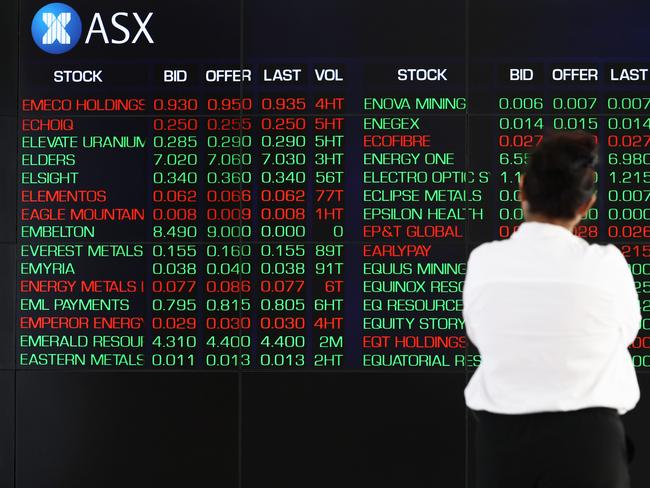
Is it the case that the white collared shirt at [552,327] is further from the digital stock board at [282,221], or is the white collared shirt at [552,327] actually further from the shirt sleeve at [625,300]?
the digital stock board at [282,221]

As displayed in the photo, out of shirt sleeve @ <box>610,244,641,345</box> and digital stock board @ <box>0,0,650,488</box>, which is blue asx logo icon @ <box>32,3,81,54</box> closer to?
digital stock board @ <box>0,0,650,488</box>

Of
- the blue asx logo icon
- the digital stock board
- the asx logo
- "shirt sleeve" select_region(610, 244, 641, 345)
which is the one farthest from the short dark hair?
the blue asx logo icon

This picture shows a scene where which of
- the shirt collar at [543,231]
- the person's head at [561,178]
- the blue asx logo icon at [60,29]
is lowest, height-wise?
the shirt collar at [543,231]

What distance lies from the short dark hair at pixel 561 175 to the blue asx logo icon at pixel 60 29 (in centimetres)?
291

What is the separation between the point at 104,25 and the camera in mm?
3908

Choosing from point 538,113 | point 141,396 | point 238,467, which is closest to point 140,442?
point 141,396

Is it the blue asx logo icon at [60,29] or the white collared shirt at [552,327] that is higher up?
the blue asx logo icon at [60,29]

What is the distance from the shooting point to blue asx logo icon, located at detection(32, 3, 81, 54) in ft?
12.8

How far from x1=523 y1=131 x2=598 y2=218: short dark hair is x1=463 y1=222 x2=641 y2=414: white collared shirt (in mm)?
77

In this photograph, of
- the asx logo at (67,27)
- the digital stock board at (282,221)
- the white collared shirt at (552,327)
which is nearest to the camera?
the white collared shirt at (552,327)

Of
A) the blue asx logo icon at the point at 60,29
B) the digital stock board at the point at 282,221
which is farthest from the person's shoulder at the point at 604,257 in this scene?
the blue asx logo icon at the point at 60,29

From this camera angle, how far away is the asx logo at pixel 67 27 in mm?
3902

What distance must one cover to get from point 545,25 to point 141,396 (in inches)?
103

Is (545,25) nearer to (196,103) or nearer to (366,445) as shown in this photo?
(196,103)
